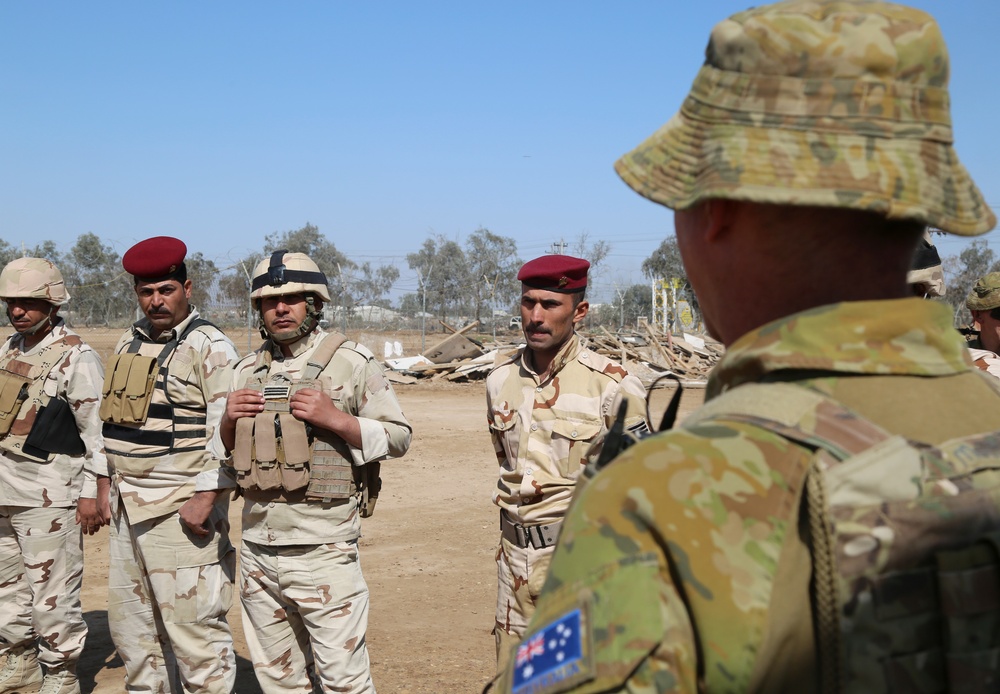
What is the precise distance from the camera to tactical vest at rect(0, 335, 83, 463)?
521 centimetres

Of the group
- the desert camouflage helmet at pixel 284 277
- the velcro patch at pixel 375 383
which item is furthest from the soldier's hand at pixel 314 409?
the desert camouflage helmet at pixel 284 277

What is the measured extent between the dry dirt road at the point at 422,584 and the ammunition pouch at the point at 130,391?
1781 mm

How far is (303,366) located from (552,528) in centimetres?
147

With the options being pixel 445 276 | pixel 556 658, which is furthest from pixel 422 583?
pixel 445 276

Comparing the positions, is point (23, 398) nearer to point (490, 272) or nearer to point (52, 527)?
point (52, 527)

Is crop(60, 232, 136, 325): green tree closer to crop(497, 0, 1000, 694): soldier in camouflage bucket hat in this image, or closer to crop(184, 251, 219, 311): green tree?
crop(184, 251, 219, 311): green tree

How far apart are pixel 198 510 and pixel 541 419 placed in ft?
5.97

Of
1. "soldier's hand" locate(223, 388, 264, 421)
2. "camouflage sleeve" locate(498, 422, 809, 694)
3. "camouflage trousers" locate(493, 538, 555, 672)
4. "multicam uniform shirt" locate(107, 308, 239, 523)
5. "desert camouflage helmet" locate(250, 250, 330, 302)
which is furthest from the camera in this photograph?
"multicam uniform shirt" locate(107, 308, 239, 523)

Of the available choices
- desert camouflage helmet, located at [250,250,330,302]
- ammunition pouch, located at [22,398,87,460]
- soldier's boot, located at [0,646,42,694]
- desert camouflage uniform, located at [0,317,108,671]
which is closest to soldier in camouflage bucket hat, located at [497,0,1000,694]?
desert camouflage helmet, located at [250,250,330,302]

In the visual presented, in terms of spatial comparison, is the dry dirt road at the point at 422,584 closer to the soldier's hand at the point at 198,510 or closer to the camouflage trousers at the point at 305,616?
the camouflage trousers at the point at 305,616

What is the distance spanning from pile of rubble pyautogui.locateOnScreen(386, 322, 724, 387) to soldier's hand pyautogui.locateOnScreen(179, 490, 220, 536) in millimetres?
15249

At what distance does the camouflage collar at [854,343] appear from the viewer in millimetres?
1064

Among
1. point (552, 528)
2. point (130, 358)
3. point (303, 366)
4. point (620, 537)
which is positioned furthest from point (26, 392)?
point (620, 537)

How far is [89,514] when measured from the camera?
16.5 ft
